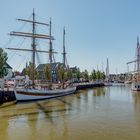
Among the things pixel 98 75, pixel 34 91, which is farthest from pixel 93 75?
pixel 34 91

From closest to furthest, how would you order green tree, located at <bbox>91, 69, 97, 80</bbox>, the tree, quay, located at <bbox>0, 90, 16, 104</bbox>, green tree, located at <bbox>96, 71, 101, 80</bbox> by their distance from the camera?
quay, located at <bbox>0, 90, 16, 104</bbox>
the tree
green tree, located at <bbox>91, 69, 97, 80</bbox>
green tree, located at <bbox>96, 71, 101, 80</bbox>

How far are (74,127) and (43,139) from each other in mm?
4680

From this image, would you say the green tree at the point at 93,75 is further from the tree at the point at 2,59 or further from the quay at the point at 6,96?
the quay at the point at 6,96

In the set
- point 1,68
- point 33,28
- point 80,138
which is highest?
point 33,28

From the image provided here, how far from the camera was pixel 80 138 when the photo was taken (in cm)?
1855

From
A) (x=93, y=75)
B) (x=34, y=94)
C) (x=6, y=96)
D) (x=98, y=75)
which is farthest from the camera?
(x=98, y=75)

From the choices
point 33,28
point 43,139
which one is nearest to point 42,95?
point 33,28

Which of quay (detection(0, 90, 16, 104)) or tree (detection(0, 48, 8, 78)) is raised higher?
tree (detection(0, 48, 8, 78))

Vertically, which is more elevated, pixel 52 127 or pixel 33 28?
pixel 33 28

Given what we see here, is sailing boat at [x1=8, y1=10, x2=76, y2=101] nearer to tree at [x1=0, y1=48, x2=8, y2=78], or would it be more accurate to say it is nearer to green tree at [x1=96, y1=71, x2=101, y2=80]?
tree at [x1=0, y1=48, x2=8, y2=78]

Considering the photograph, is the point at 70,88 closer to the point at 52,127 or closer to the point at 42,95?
the point at 42,95

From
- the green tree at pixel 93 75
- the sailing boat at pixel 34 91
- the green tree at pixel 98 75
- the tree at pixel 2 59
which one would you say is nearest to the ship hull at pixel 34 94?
the sailing boat at pixel 34 91

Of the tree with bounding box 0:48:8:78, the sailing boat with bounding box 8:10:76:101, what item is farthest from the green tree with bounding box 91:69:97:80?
the tree with bounding box 0:48:8:78

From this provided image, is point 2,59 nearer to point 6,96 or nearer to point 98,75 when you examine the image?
point 6,96
